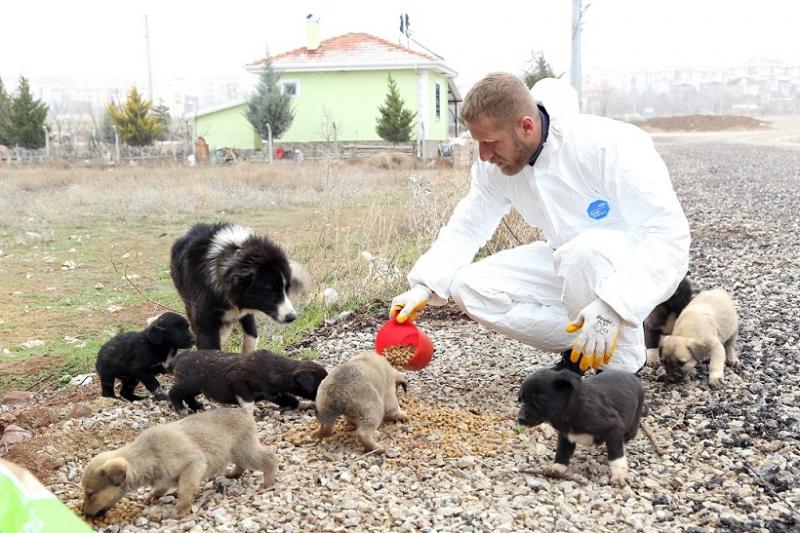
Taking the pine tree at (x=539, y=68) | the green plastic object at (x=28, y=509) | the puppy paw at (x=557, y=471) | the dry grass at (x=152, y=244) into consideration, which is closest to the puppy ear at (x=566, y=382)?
the puppy paw at (x=557, y=471)

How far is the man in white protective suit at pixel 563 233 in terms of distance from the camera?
456cm

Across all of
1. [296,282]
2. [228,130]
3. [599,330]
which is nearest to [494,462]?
Result: [599,330]

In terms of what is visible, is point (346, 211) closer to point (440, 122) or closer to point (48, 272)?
point (48, 272)

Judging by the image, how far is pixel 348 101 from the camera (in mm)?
42062

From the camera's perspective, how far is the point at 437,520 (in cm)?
366

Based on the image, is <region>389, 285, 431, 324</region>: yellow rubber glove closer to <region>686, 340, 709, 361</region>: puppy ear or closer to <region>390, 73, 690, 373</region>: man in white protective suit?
<region>390, 73, 690, 373</region>: man in white protective suit

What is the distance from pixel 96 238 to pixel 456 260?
1027 centimetres

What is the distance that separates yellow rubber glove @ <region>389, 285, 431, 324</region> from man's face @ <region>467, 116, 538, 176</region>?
1.00 m

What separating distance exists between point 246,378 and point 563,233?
2259 mm

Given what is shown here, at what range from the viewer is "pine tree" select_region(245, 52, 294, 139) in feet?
130

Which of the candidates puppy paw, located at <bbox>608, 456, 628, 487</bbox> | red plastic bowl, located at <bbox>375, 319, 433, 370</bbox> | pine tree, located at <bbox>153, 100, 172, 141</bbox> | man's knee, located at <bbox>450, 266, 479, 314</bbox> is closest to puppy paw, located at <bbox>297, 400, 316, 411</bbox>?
red plastic bowl, located at <bbox>375, 319, 433, 370</bbox>

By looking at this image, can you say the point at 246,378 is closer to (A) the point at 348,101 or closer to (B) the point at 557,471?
(B) the point at 557,471

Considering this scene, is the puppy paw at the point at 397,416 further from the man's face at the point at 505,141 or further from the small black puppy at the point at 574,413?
the man's face at the point at 505,141

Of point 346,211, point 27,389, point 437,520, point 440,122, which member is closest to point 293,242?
point 346,211
